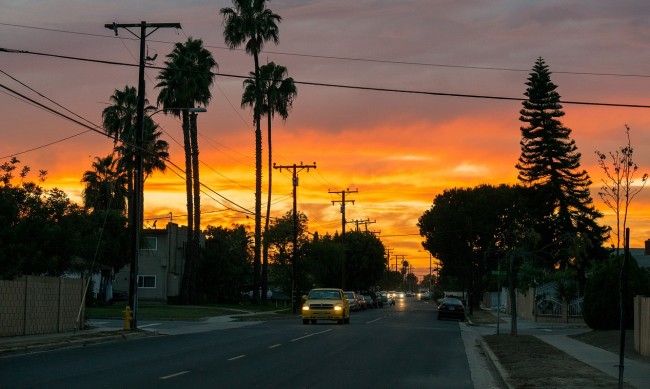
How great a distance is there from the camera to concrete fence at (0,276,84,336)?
27.6 metres

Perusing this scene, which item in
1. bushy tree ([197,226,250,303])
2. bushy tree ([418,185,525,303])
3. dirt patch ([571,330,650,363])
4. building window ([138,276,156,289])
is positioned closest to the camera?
dirt patch ([571,330,650,363])

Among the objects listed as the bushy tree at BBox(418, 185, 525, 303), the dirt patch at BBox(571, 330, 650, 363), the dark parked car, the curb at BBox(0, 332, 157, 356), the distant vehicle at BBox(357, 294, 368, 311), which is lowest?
the distant vehicle at BBox(357, 294, 368, 311)

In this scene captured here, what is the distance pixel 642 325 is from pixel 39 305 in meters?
19.4

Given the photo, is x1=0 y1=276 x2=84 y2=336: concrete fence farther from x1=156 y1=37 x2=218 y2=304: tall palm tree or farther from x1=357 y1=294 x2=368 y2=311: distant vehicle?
x1=357 y1=294 x2=368 y2=311: distant vehicle

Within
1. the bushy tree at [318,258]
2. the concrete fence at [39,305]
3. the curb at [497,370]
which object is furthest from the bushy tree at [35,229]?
the bushy tree at [318,258]

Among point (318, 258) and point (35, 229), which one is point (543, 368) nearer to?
point (35, 229)

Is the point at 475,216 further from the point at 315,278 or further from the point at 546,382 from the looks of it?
the point at 546,382

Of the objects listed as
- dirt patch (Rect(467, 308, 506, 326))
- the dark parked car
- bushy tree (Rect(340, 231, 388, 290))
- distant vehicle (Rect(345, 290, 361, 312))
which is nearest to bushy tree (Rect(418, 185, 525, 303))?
distant vehicle (Rect(345, 290, 361, 312))

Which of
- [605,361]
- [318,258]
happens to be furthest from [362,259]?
[605,361]

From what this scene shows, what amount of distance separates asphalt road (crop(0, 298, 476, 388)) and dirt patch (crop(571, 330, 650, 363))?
442cm

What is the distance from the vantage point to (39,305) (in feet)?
97.3

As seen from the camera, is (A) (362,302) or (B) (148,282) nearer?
(B) (148,282)

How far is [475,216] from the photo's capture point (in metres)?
80.8

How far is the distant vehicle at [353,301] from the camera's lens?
237ft
